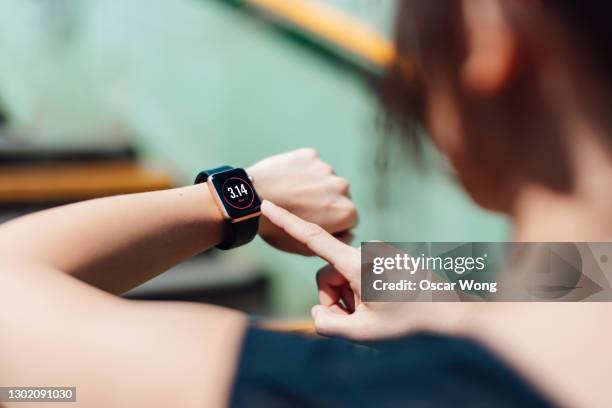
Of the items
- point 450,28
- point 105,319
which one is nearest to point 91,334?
point 105,319

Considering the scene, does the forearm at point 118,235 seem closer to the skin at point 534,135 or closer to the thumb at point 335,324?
the thumb at point 335,324

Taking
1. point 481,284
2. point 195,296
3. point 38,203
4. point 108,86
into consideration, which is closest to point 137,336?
point 481,284

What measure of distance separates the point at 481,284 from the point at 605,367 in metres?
0.19

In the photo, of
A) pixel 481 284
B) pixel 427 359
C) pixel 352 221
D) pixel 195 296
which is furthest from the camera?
pixel 195 296

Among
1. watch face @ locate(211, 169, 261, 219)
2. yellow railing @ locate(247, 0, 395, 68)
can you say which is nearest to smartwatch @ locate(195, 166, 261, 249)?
watch face @ locate(211, 169, 261, 219)

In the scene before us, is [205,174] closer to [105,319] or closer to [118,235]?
[118,235]

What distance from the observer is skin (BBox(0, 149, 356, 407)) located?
42 cm

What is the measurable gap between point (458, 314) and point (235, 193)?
279mm

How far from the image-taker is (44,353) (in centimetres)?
45

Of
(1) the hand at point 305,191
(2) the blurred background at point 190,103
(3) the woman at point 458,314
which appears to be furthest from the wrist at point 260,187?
(2) the blurred background at point 190,103

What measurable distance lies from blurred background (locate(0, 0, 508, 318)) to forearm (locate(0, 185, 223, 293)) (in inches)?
31.3

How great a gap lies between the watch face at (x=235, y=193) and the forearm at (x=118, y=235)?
0.5 inches

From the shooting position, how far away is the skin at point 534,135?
1.30 feet

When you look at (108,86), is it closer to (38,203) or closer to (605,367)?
(38,203)
